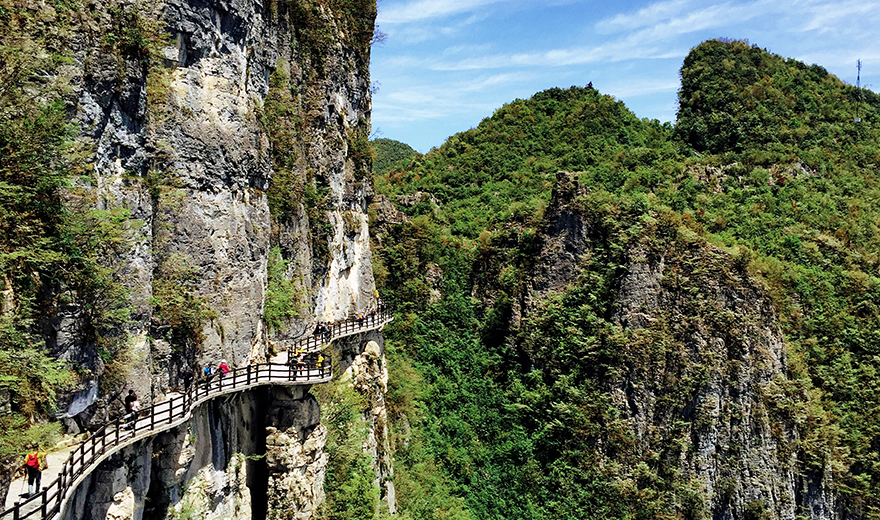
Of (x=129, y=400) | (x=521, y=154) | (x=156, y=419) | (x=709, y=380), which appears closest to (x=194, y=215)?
(x=129, y=400)

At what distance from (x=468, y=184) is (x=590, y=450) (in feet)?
90.9

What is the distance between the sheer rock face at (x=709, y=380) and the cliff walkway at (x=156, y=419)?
19.7 m

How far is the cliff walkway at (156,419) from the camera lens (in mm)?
11273

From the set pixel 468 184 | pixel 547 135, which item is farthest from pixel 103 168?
pixel 547 135

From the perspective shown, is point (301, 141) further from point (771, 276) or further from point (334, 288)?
point (771, 276)

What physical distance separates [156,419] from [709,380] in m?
32.9

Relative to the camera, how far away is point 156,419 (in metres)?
16.5

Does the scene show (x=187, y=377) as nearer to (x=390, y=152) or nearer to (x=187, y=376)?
Result: (x=187, y=376)

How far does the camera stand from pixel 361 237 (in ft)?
119

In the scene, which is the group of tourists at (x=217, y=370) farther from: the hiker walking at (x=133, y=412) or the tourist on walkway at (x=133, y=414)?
the tourist on walkway at (x=133, y=414)

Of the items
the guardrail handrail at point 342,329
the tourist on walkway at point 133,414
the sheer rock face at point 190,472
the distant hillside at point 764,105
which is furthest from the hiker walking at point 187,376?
the distant hillside at point 764,105

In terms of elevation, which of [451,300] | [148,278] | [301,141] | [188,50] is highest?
[188,50]

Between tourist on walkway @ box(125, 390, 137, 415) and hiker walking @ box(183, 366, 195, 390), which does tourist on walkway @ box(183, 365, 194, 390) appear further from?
tourist on walkway @ box(125, 390, 137, 415)

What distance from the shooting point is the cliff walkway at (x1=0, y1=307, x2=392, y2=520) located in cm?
1127
